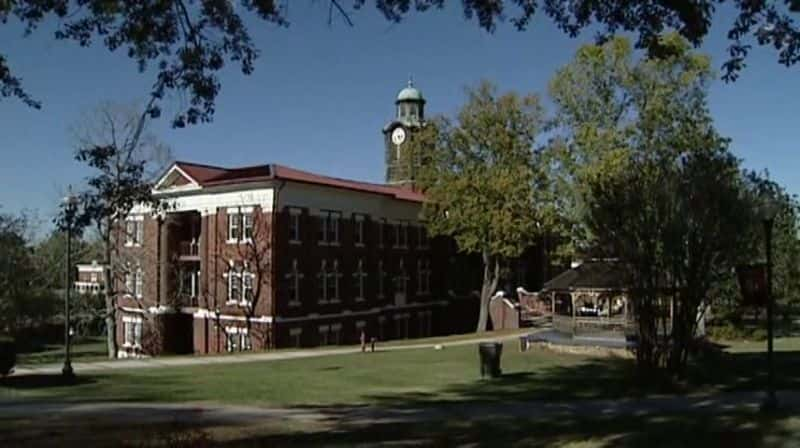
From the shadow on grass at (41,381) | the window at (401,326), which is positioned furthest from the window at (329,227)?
the shadow on grass at (41,381)

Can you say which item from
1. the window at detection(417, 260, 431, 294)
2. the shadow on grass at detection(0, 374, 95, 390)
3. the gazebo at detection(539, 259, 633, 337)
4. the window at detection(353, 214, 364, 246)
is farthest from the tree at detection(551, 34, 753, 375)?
the window at detection(417, 260, 431, 294)

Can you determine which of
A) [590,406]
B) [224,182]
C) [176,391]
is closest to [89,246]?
[224,182]

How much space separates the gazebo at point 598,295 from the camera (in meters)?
20.0

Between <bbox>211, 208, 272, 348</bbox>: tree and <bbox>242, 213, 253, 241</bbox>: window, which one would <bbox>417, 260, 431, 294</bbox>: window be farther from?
<bbox>242, 213, 253, 241</bbox>: window

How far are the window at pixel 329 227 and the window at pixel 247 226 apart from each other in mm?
4324

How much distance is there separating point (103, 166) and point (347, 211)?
3731 centimetres

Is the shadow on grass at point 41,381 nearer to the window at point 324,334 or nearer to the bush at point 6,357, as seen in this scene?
the bush at point 6,357

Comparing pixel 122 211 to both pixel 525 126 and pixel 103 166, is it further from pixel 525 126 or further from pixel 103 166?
pixel 525 126

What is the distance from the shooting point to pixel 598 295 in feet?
90.3

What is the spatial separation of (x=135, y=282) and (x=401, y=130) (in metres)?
27.6

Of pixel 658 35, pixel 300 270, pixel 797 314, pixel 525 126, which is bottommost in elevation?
pixel 797 314

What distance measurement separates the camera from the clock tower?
67312mm

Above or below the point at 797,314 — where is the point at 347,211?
above

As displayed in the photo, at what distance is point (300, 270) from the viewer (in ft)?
148
